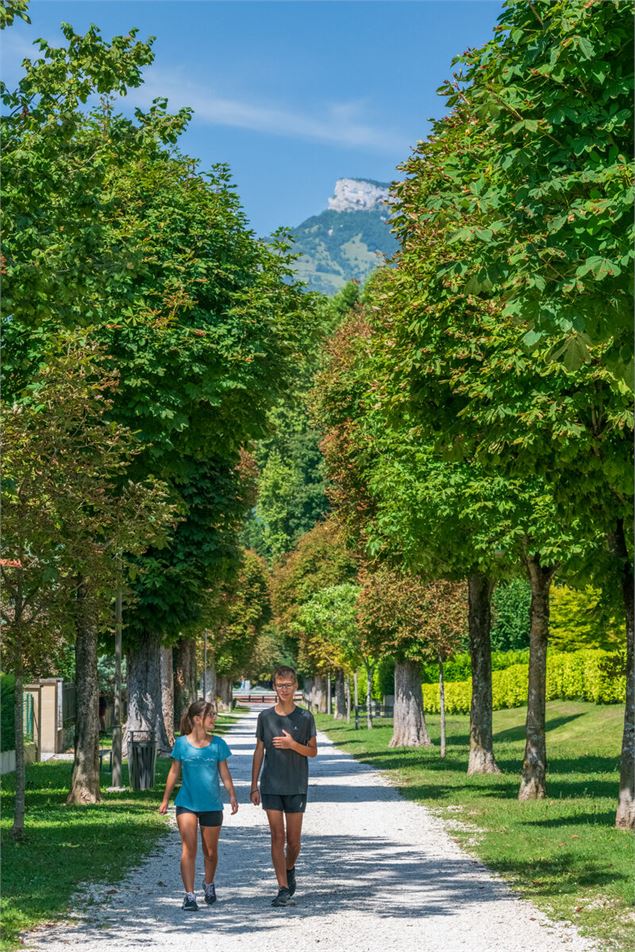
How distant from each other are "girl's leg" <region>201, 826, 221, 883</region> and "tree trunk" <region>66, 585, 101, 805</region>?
11335 millimetres

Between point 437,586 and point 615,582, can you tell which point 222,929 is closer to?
point 615,582

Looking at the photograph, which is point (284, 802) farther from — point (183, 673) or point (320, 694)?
point (320, 694)

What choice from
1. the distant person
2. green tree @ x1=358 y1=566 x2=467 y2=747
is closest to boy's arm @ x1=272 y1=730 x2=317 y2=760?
the distant person

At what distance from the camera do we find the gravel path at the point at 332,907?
9.39 metres

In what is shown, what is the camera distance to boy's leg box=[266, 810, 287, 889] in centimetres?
1110

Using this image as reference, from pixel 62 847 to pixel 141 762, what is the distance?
10323 mm

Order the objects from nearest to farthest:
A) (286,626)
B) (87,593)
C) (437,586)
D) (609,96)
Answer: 1. (609,96)
2. (87,593)
3. (437,586)
4. (286,626)

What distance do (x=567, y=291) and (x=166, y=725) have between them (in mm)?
33572

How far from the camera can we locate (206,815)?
36.5 ft

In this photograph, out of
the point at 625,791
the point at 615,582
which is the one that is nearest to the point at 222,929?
the point at 625,791

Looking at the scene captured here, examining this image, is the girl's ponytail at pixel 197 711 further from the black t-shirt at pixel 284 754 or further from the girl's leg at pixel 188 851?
the girl's leg at pixel 188 851

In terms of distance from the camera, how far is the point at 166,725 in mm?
40875

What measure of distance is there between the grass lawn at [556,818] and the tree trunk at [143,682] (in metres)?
5.42

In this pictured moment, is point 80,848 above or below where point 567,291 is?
below
